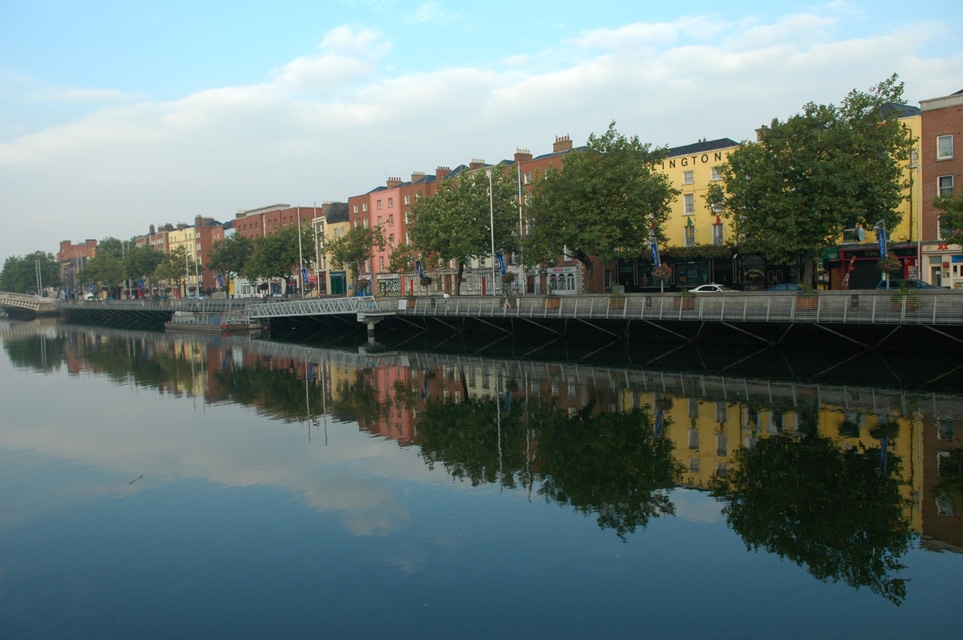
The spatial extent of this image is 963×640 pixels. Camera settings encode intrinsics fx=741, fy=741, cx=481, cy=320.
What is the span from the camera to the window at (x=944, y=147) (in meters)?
41.5

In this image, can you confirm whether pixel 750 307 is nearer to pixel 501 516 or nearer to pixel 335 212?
pixel 501 516

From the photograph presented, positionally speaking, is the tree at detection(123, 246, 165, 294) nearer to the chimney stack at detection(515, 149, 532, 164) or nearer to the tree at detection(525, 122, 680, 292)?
the chimney stack at detection(515, 149, 532, 164)

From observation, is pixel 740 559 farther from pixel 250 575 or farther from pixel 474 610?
pixel 250 575

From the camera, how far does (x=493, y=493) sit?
16.9 m

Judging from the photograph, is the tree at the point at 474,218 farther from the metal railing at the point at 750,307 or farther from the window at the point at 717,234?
the window at the point at 717,234

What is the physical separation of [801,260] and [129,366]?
44.2 meters

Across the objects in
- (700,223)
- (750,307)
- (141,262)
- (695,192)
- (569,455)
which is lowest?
(569,455)

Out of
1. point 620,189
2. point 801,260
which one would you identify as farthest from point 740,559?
point 801,260

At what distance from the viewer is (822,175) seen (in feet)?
118

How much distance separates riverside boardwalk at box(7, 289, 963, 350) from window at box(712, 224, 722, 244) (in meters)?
13.2

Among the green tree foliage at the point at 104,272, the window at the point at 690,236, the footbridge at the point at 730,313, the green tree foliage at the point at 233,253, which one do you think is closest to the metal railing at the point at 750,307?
the footbridge at the point at 730,313

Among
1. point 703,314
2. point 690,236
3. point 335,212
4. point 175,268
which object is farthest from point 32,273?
point 703,314

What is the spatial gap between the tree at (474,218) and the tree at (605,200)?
7.61 meters

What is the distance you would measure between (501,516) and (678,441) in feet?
25.0
